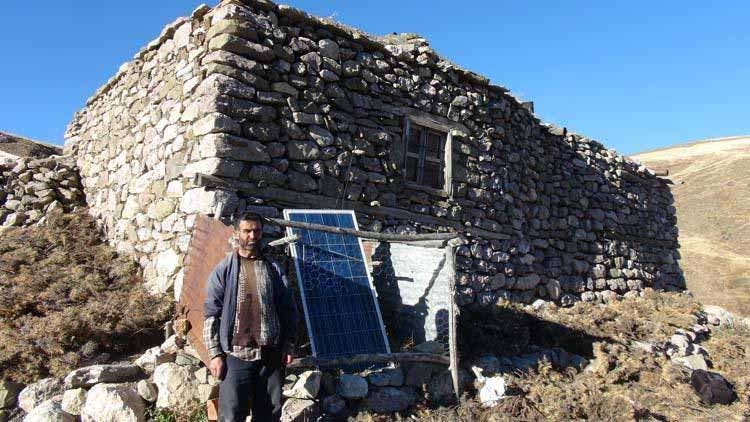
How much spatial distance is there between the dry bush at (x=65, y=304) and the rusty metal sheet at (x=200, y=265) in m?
0.65

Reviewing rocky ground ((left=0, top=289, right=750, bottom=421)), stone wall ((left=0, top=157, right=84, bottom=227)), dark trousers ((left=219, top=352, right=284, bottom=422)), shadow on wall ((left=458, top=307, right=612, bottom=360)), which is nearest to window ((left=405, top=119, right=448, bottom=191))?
shadow on wall ((left=458, top=307, right=612, bottom=360))

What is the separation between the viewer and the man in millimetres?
3449

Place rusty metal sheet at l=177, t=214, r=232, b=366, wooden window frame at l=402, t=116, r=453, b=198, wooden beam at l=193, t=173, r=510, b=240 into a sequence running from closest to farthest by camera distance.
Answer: rusty metal sheet at l=177, t=214, r=232, b=366, wooden beam at l=193, t=173, r=510, b=240, wooden window frame at l=402, t=116, r=453, b=198

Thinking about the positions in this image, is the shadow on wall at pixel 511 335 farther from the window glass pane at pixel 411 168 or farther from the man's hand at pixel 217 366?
the man's hand at pixel 217 366

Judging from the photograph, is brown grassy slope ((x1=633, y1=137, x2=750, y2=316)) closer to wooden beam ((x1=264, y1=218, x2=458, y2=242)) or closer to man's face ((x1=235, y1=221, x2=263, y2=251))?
wooden beam ((x1=264, y1=218, x2=458, y2=242))

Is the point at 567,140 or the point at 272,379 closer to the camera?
the point at 272,379

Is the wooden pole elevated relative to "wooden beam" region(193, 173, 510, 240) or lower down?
lower down

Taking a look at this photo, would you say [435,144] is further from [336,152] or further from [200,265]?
[200,265]

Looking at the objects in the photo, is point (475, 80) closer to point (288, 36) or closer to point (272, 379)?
point (288, 36)

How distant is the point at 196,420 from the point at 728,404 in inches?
237

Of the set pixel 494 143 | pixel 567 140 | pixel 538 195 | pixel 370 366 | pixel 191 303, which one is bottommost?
pixel 370 366

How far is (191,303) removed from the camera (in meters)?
4.89

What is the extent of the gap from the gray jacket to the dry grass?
3.89 feet

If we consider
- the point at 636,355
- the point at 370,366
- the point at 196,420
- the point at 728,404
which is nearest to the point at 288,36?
the point at 370,366
